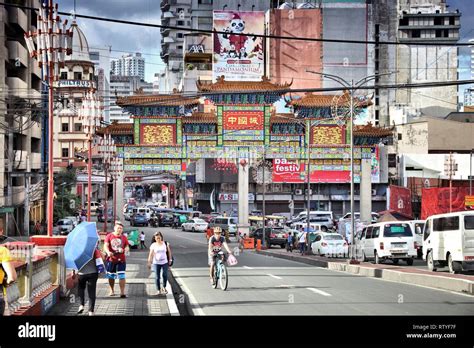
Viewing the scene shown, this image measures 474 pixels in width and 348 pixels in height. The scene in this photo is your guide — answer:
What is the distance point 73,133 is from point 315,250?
47.4 metres

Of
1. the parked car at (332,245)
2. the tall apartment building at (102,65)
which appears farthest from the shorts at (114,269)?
the parked car at (332,245)

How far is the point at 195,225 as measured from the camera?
83.0 metres

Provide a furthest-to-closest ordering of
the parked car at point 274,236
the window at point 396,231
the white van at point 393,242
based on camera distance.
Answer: the parked car at point 274,236, the window at point 396,231, the white van at point 393,242

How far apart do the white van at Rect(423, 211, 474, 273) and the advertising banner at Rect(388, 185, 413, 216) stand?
36.9 metres

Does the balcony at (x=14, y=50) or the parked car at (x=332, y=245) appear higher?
the balcony at (x=14, y=50)

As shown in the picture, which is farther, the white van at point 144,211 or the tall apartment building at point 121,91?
the white van at point 144,211

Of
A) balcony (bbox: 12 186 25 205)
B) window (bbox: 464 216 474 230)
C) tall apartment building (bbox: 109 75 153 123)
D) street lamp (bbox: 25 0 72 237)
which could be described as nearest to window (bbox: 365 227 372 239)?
window (bbox: 464 216 474 230)

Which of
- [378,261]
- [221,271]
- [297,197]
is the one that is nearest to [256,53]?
[297,197]

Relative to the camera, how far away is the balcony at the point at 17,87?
52.6 metres

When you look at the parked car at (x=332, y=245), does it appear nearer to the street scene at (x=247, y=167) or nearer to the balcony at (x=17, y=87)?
the street scene at (x=247, y=167)

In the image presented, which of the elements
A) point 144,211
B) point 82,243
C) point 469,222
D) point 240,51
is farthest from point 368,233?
point 240,51

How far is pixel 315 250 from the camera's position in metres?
50.9

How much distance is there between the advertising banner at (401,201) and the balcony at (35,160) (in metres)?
28.0

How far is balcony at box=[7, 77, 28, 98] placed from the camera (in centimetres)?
5256
